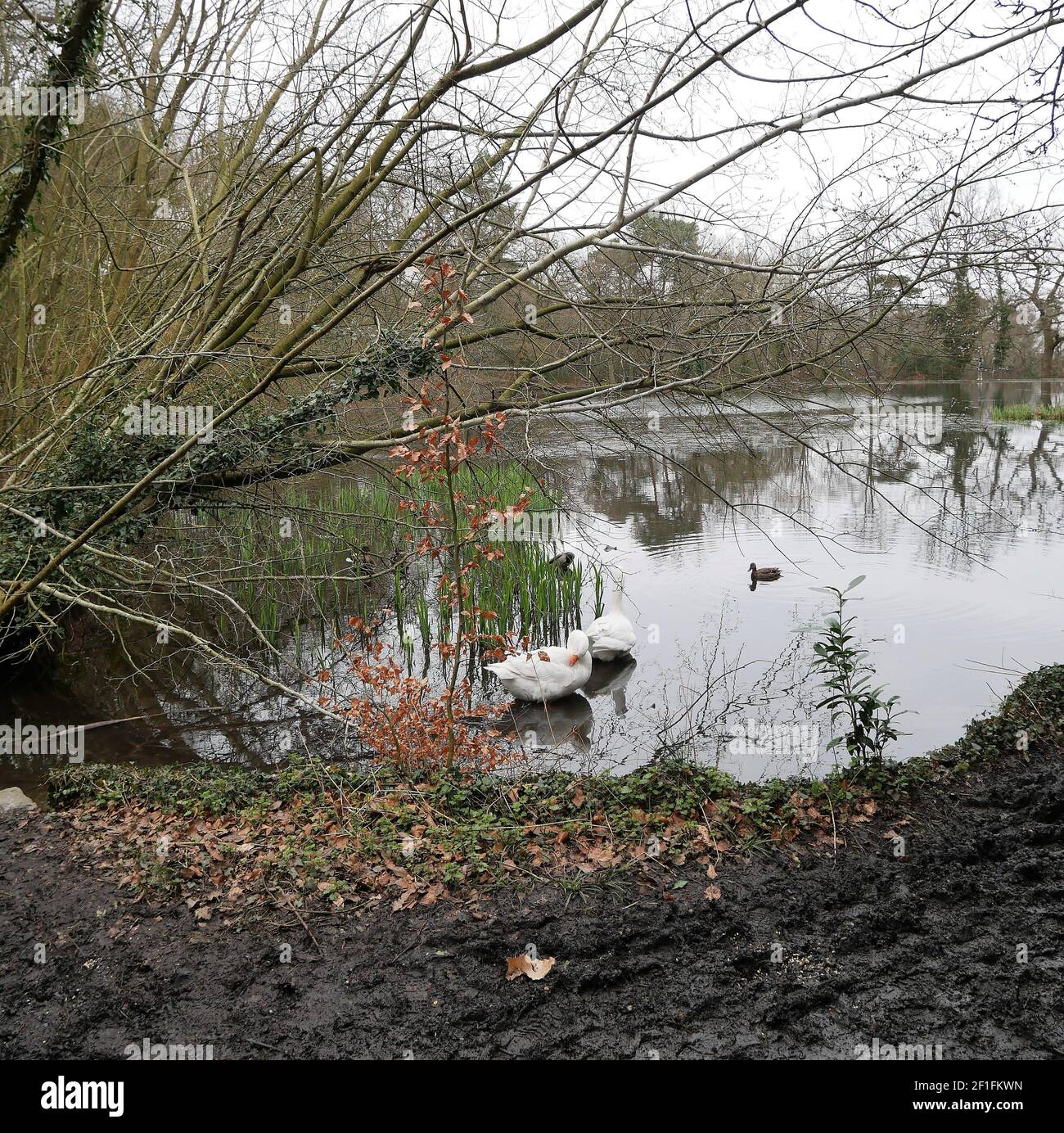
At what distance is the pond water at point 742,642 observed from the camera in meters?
5.32

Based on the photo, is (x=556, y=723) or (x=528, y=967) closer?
(x=528, y=967)

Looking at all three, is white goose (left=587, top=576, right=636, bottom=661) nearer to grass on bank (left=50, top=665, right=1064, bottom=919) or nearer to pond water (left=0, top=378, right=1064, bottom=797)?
pond water (left=0, top=378, right=1064, bottom=797)

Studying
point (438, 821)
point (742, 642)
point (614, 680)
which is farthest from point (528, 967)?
point (742, 642)

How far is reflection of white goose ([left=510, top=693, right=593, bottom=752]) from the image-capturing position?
19.7 feet

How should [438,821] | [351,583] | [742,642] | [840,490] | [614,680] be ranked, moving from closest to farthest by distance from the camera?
1. [438,821]
2. [614,680]
3. [742,642]
4. [351,583]
5. [840,490]

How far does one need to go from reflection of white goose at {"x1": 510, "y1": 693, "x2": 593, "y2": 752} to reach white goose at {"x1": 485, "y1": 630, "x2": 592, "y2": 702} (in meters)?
0.11

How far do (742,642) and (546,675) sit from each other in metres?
1.95

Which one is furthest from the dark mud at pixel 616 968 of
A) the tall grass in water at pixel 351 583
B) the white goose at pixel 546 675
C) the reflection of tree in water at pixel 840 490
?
the reflection of tree in water at pixel 840 490

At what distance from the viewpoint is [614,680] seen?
23.4 ft

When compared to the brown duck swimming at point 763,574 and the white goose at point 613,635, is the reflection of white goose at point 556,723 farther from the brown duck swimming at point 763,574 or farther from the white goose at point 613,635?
the brown duck swimming at point 763,574

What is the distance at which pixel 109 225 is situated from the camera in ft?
23.3

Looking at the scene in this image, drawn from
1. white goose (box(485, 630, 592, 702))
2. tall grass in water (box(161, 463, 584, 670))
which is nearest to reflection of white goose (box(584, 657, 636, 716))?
white goose (box(485, 630, 592, 702))

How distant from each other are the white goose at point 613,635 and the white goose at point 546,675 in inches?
23.5

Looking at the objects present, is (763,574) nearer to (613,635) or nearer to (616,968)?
(613,635)
